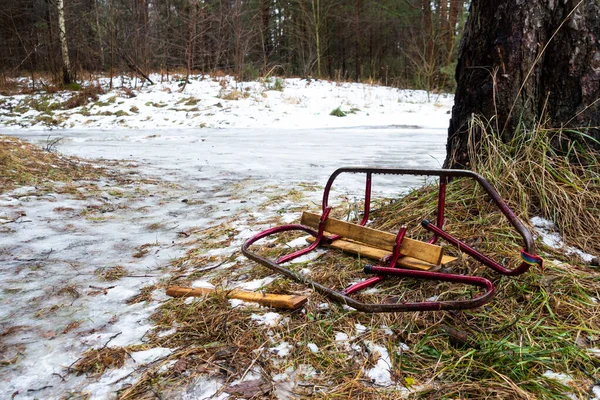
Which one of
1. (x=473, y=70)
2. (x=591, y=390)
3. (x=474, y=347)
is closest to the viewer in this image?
(x=591, y=390)

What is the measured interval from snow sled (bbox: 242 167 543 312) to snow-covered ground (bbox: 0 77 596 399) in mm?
250

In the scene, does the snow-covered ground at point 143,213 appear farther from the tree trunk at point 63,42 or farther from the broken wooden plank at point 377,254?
the tree trunk at point 63,42

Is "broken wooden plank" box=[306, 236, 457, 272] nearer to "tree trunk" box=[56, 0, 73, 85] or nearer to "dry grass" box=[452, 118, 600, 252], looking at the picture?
"dry grass" box=[452, 118, 600, 252]

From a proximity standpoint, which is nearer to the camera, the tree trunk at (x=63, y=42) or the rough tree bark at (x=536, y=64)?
the rough tree bark at (x=536, y=64)

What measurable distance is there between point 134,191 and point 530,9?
3.83m

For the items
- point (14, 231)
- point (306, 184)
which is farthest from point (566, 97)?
point (14, 231)

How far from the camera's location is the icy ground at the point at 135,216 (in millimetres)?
1619

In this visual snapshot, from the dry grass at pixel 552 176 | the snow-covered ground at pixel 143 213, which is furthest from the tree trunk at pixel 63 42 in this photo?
the dry grass at pixel 552 176

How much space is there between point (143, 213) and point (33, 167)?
6.94 ft

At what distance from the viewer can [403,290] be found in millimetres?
1841

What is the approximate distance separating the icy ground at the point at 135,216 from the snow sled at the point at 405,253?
30cm

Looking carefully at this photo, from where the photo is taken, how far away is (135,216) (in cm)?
356

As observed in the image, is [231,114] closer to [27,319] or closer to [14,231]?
[14,231]

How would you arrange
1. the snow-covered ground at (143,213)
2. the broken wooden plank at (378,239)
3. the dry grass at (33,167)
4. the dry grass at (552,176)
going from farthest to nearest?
A: the dry grass at (33,167)
the dry grass at (552,176)
the broken wooden plank at (378,239)
the snow-covered ground at (143,213)
